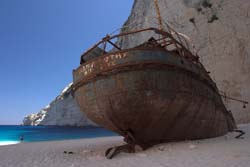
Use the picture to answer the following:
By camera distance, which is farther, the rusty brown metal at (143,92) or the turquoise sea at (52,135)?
the turquoise sea at (52,135)

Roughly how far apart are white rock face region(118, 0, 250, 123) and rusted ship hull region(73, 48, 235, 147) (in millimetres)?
14076

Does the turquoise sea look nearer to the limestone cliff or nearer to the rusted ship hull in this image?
the limestone cliff

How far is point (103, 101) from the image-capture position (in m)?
5.47

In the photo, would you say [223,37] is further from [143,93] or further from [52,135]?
[52,135]

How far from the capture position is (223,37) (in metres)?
23.2

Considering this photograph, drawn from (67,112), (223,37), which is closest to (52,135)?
(67,112)

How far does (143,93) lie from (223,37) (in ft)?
72.4

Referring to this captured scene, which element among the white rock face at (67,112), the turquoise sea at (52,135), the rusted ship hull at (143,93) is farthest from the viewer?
the white rock face at (67,112)

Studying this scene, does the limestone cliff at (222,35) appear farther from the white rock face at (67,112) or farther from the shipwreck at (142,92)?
the white rock face at (67,112)

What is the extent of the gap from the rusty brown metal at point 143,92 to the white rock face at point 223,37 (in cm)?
1401

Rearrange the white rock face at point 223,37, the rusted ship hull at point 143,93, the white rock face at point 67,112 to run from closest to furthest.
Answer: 1. the rusted ship hull at point 143,93
2. the white rock face at point 223,37
3. the white rock face at point 67,112

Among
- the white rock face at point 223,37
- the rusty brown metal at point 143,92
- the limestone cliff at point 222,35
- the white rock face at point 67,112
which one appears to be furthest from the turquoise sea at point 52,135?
the rusty brown metal at point 143,92

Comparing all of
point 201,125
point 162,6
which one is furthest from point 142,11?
point 201,125

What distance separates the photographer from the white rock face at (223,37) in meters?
20.8
